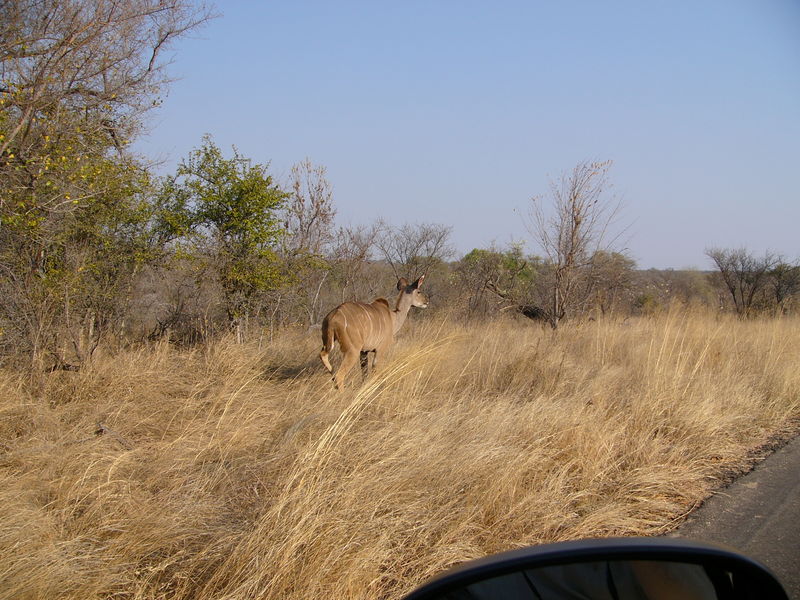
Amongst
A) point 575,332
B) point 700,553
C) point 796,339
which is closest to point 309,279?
point 575,332

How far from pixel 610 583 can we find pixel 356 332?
656 centimetres

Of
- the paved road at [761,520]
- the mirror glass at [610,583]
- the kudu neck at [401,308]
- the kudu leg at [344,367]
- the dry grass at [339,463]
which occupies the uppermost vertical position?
the kudu neck at [401,308]

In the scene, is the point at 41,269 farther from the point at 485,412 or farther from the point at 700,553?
the point at 700,553

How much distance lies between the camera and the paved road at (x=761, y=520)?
3850mm

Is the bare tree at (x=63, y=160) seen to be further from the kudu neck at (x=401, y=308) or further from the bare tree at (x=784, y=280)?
the bare tree at (x=784, y=280)

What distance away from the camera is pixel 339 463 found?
162 inches

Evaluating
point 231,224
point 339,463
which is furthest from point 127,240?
point 339,463

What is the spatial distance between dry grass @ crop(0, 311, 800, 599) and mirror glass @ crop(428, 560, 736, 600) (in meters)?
1.59

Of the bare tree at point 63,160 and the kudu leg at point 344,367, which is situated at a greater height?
the bare tree at point 63,160

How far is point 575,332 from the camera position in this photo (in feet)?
34.6

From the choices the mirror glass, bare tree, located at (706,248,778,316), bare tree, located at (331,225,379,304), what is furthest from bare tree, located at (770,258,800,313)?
the mirror glass

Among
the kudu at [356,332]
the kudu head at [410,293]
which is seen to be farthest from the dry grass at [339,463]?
the kudu head at [410,293]

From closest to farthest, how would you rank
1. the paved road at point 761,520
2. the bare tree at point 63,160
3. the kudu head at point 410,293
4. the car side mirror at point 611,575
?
1. the car side mirror at point 611,575
2. the paved road at point 761,520
3. the bare tree at point 63,160
4. the kudu head at point 410,293

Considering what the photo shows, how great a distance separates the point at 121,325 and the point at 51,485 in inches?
215
